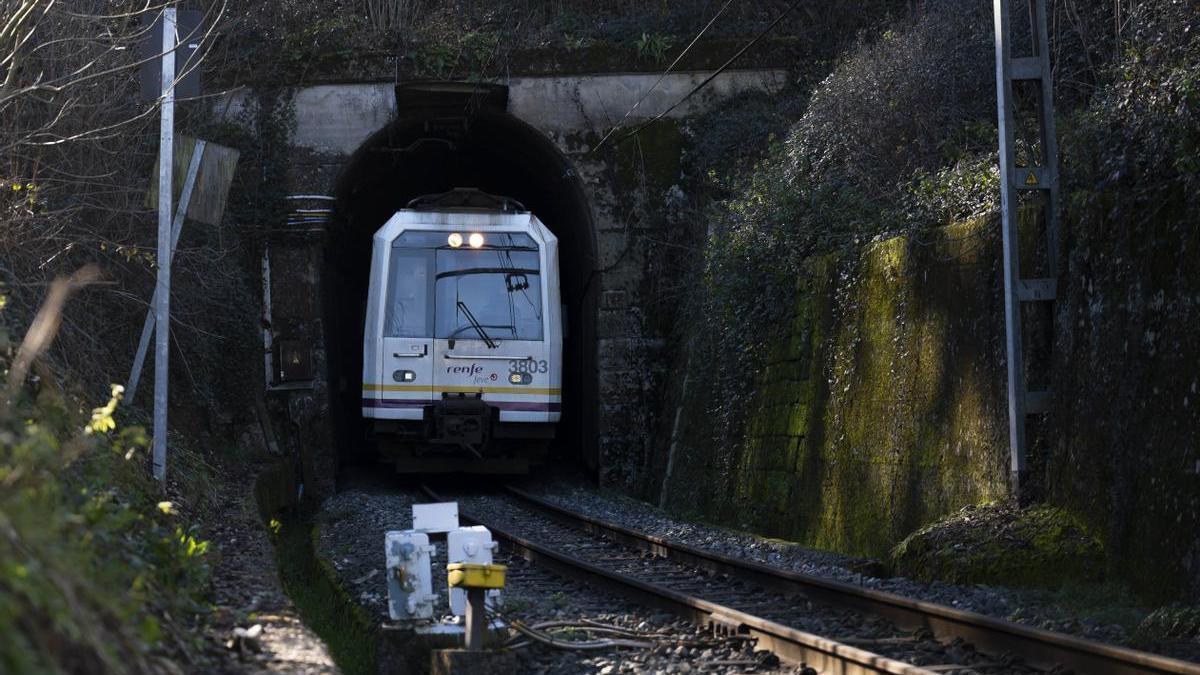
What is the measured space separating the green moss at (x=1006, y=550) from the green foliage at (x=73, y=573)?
4.34 m

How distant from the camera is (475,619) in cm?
583

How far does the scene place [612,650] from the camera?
6.32 meters

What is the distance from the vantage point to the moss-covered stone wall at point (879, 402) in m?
8.80

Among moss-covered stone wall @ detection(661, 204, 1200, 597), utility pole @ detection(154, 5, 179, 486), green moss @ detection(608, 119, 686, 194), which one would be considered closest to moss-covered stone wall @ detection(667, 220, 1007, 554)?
moss-covered stone wall @ detection(661, 204, 1200, 597)

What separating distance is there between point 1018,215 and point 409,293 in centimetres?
757

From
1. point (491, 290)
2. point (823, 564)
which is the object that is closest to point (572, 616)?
point (823, 564)

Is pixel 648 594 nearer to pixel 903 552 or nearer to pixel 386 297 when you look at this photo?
pixel 903 552

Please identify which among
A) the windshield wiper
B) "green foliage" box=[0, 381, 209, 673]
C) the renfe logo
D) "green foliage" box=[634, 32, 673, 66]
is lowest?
"green foliage" box=[0, 381, 209, 673]

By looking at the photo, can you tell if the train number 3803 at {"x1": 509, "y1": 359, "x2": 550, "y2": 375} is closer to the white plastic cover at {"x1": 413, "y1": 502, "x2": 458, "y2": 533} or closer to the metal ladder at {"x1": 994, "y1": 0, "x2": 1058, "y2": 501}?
the metal ladder at {"x1": 994, "y1": 0, "x2": 1058, "y2": 501}

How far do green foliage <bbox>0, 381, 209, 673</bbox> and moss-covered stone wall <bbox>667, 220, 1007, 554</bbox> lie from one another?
5366 mm

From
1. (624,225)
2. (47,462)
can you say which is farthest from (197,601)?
(624,225)

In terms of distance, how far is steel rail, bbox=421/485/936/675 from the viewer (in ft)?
17.0

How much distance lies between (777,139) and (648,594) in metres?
9.59

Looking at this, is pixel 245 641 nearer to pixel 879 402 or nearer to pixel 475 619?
pixel 475 619
